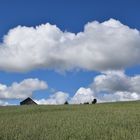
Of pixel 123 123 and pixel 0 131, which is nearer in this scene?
pixel 0 131

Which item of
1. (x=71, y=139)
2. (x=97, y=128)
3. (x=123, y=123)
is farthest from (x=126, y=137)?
(x=123, y=123)

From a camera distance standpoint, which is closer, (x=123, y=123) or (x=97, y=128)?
(x=97, y=128)

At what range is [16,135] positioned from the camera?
1083 inches

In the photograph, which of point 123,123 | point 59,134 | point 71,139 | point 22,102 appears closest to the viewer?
point 71,139

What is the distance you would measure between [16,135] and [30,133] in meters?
1.32

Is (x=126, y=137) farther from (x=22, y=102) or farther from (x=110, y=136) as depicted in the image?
(x=22, y=102)

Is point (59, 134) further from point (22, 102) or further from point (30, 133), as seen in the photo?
point (22, 102)

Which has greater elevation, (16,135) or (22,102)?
(22,102)

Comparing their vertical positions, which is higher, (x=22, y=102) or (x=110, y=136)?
(x=22, y=102)

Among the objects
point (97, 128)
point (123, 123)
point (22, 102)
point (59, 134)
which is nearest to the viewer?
point (59, 134)

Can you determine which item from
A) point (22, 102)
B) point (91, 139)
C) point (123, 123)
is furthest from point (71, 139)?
point (22, 102)

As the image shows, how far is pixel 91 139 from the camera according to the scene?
25.1 m

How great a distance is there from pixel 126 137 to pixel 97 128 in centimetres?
494

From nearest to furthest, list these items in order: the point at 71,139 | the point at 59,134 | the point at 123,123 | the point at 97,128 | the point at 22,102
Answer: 1. the point at 71,139
2. the point at 59,134
3. the point at 97,128
4. the point at 123,123
5. the point at 22,102
